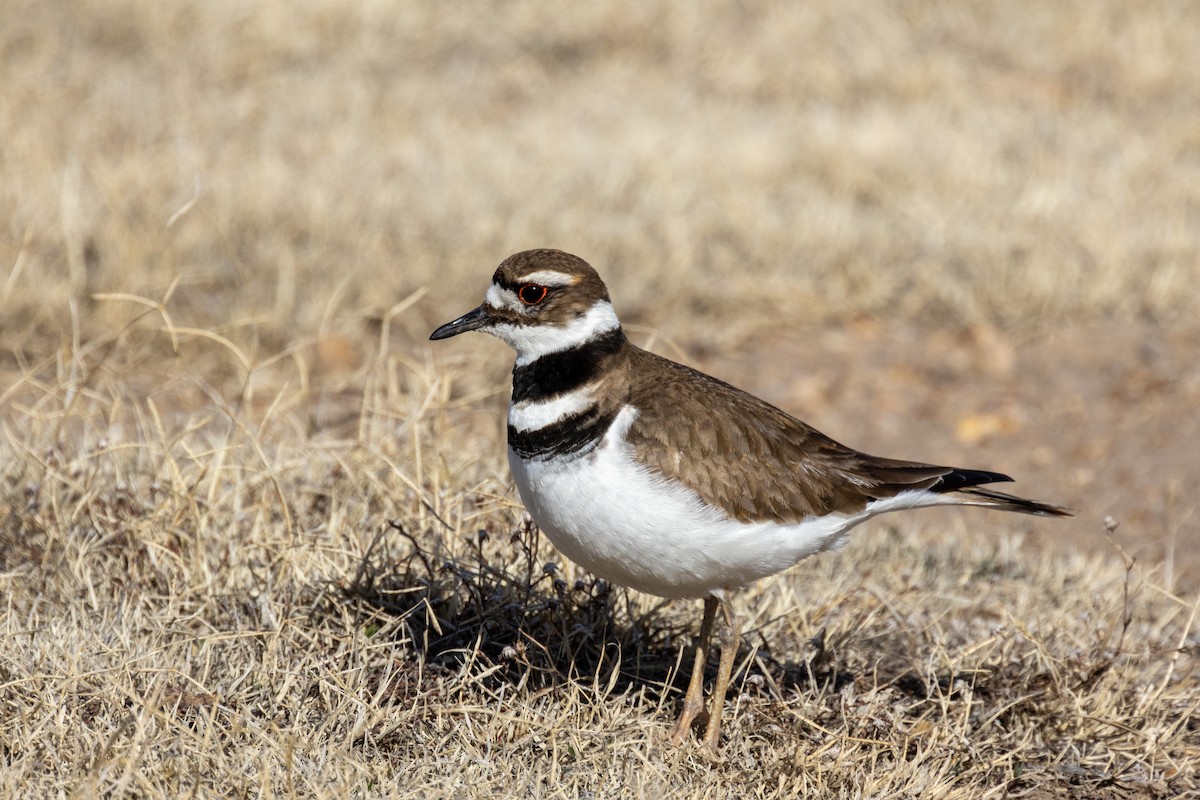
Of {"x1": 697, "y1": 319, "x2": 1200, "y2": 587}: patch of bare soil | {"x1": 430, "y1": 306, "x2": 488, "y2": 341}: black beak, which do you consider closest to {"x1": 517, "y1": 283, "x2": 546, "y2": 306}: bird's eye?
{"x1": 430, "y1": 306, "x2": 488, "y2": 341}: black beak

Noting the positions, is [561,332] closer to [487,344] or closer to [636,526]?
[636,526]

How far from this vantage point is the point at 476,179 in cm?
857

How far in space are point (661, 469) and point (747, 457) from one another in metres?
0.30

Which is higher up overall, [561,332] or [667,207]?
[561,332]

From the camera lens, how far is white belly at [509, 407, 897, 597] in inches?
131

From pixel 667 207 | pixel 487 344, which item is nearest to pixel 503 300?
pixel 487 344

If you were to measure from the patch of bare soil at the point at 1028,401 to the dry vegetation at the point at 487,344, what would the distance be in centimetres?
19

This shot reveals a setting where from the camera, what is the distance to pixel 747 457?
3584mm

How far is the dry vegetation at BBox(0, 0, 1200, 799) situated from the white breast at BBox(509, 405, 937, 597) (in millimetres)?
473

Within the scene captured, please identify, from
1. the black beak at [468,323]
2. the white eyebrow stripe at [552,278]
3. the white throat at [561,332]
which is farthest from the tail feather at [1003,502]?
the black beak at [468,323]

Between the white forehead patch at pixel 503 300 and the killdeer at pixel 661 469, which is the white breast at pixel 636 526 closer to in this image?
the killdeer at pixel 661 469

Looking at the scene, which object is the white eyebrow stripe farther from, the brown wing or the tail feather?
the tail feather

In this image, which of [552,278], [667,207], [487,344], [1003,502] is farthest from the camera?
[667,207]

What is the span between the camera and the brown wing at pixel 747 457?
3463mm
